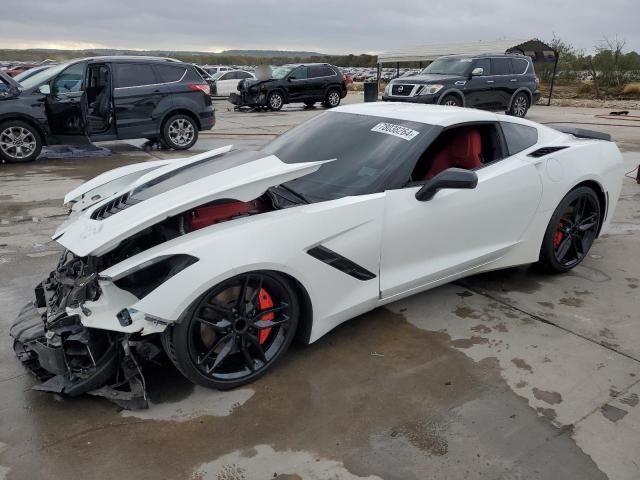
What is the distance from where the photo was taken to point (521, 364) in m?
3.03

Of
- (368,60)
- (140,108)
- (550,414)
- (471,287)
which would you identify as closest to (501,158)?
(471,287)

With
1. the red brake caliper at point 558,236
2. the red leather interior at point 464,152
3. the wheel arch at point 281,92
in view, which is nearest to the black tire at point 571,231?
the red brake caliper at point 558,236

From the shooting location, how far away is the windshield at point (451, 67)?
13973 mm

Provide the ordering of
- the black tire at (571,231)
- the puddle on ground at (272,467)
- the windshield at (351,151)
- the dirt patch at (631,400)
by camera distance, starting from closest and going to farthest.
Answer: the puddle on ground at (272,467)
the dirt patch at (631,400)
the windshield at (351,151)
the black tire at (571,231)

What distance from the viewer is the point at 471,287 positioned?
405cm

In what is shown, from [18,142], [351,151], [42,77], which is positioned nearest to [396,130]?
[351,151]

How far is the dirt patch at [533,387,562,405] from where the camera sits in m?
2.71

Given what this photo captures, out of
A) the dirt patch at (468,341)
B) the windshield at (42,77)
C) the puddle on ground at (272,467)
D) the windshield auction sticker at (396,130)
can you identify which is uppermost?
the windshield at (42,77)

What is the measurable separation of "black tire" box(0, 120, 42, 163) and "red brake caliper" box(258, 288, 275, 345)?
7505 millimetres

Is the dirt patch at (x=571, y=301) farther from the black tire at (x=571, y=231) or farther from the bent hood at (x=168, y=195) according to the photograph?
the bent hood at (x=168, y=195)

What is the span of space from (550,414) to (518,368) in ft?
1.34

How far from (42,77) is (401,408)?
874cm

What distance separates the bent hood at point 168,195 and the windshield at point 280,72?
1687 centimetres

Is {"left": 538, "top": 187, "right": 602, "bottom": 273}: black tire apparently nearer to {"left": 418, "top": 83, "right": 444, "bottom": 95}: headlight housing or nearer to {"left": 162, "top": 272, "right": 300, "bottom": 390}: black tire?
{"left": 162, "top": 272, "right": 300, "bottom": 390}: black tire
